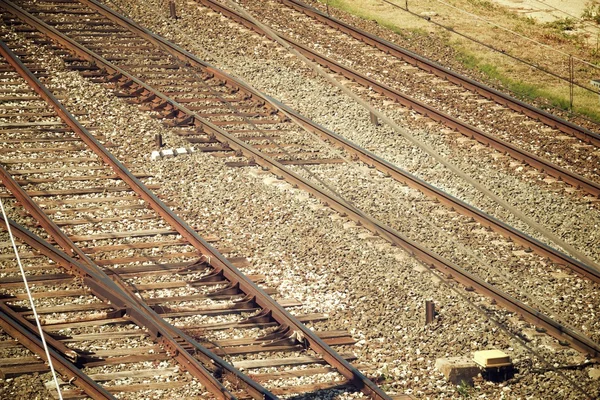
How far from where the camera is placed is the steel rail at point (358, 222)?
8844 millimetres

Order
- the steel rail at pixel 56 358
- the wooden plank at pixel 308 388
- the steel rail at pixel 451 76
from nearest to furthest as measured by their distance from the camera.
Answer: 1. the steel rail at pixel 56 358
2. the wooden plank at pixel 308 388
3. the steel rail at pixel 451 76

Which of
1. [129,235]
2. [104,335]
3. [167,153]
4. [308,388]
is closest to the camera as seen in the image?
[308,388]

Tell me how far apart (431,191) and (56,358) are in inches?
257

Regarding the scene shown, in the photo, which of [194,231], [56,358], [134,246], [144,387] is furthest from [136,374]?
[194,231]

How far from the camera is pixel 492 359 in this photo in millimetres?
8312

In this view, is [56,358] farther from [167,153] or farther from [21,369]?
[167,153]

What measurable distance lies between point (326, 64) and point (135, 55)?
4067 millimetres

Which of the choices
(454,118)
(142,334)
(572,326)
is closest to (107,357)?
(142,334)

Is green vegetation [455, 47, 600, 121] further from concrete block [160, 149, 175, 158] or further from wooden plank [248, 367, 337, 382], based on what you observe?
wooden plank [248, 367, 337, 382]

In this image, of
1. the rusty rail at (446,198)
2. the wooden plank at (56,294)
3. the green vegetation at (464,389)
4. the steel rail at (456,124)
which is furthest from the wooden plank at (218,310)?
the steel rail at (456,124)

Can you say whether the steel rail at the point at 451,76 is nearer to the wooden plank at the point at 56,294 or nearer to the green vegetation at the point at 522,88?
the green vegetation at the point at 522,88

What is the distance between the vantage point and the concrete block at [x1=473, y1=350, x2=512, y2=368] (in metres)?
→ 8.30

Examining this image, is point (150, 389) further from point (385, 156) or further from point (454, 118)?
point (454, 118)

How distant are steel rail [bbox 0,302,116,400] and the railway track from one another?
4.73m
